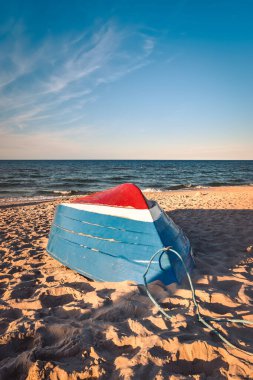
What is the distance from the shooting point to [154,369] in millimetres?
1828

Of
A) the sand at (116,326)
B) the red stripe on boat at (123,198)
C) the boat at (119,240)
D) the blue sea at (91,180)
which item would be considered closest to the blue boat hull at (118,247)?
the boat at (119,240)

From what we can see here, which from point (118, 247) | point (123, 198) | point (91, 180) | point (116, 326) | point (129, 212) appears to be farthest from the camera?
point (91, 180)

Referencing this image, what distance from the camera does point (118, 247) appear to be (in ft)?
11.5

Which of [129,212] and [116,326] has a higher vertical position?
[129,212]

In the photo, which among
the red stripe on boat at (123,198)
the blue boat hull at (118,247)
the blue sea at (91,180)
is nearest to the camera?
the blue boat hull at (118,247)

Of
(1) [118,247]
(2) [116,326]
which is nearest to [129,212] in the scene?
(1) [118,247]

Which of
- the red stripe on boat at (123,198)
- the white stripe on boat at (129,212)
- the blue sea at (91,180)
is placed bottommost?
the blue sea at (91,180)

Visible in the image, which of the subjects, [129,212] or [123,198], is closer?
[129,212]

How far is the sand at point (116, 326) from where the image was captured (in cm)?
185

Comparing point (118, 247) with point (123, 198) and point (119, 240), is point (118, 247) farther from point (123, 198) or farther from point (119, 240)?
point (123, 198)

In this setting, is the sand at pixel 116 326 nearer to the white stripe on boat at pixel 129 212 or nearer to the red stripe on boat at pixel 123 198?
the white stripe on boat at pixel 129 212

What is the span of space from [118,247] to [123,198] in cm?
95

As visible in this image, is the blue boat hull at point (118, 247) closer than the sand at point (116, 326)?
No

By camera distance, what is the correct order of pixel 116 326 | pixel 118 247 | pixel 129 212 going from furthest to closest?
→ pixel 129 212 < pixel 118 247 < pixel 116 326
